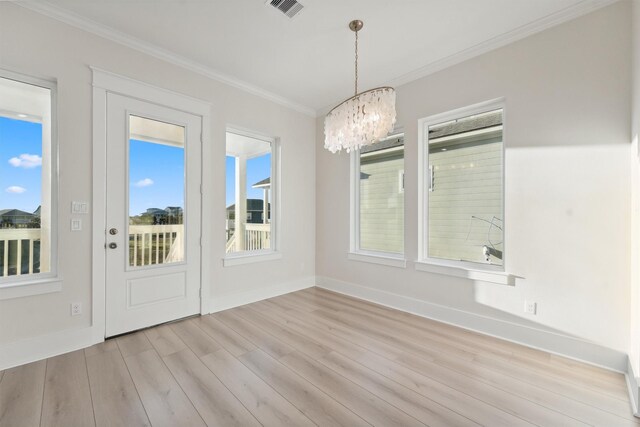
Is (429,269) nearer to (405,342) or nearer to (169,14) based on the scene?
(405,342)

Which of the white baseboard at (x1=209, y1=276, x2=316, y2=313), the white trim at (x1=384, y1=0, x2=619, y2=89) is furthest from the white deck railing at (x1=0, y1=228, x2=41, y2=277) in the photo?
the white trim at (x1=384, y1=0, x2=619, y2=89)

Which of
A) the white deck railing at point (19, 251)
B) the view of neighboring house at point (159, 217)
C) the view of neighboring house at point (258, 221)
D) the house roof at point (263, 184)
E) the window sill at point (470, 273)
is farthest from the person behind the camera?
the house roof at point (263, 184)

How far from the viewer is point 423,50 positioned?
3.02m

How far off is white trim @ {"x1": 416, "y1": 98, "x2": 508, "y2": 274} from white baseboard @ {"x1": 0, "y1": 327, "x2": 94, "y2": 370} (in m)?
3.56

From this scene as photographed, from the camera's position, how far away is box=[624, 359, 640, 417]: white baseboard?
5.77 ft

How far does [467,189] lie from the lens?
10.6 ft

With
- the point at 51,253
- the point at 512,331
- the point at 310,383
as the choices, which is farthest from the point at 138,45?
the point at 512,331

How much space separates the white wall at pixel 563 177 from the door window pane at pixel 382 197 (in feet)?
2.96

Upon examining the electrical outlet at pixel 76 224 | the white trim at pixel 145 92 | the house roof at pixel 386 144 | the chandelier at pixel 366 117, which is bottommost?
the electrical outlet at pixel 76 224

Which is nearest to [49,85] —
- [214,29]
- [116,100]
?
[116,100]

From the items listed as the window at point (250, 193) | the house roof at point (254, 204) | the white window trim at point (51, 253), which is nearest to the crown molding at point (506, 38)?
the window at point (250, 193)

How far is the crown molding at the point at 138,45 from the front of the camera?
93.7 inches

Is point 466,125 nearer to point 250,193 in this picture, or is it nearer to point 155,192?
point 250,193

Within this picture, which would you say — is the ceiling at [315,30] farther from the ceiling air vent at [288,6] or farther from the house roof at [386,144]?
the house roof at [386,144]
